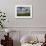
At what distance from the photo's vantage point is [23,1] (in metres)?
3.95

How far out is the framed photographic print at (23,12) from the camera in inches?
155

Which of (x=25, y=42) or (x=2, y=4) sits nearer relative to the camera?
(x=25, y=42)

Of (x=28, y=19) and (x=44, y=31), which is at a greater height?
(x=28, y=19)

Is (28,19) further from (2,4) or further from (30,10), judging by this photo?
(2,4)

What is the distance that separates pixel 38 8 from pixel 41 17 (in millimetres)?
276

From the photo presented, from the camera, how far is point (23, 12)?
3943mm

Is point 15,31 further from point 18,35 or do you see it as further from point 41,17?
point 41,17

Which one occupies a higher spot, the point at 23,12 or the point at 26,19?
the point at 23,12

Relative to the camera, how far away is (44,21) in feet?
13.0

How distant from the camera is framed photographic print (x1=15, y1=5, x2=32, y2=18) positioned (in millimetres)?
3927

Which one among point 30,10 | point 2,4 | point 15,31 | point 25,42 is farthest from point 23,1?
point 25,42

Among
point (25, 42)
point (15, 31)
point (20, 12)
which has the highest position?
point (20, 12)

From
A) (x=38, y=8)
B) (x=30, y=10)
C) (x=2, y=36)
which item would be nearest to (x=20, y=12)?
(x=30, y=10)

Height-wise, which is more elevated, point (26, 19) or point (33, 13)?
point (33, 13)
